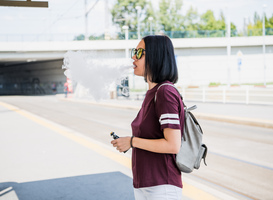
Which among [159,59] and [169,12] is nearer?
[159,59]

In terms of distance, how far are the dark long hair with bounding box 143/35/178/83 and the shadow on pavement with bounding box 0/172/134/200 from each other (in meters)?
2.87

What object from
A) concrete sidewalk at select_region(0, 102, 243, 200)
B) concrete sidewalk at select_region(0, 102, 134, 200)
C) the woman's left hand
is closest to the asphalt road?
concrete sidewalk at select_region(0, 102, 243, 200)

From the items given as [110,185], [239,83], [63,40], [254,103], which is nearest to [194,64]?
[239,83]

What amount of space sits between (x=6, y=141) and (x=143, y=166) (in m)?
7.99

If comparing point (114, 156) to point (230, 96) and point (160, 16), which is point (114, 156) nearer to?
point (230, 96)

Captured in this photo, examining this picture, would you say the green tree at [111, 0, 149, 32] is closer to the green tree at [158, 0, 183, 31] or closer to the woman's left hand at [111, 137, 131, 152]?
the green tree at [158, 0, 183, 31]

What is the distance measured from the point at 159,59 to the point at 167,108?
Answer: 0.33m

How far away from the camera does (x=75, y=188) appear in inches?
194

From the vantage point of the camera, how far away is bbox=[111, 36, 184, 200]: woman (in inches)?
75.9

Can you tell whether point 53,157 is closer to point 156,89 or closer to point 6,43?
point 156,89

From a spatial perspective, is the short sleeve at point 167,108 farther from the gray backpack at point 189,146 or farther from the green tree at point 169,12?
the green tree at point 169,12

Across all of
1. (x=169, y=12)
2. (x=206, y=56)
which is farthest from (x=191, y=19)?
(x=206, y=56)

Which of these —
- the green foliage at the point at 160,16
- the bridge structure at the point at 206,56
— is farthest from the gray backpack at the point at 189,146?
the green foliage at the point at 160,16

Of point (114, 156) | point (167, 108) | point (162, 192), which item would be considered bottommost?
point (114, 156)
